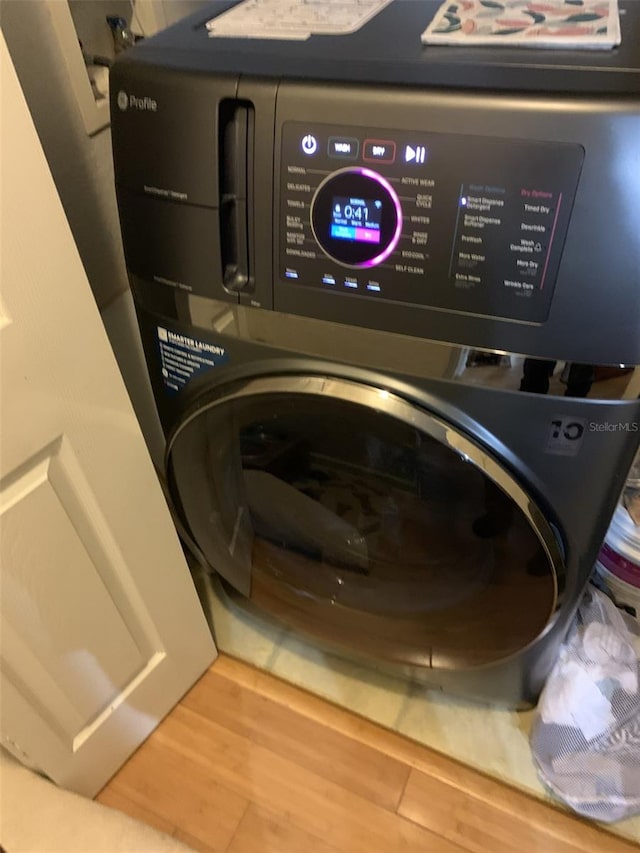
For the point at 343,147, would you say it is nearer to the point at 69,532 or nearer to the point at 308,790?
the point at 69,532

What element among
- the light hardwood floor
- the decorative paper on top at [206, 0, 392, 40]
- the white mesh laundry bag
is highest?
the decorative paper on top at [206, 0, 392, 40]

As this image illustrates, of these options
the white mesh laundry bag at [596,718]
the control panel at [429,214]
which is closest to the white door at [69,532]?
the control panel at [429,214]

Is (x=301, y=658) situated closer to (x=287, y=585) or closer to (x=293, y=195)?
(x=287, y=585)

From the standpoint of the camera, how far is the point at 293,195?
0.60 m

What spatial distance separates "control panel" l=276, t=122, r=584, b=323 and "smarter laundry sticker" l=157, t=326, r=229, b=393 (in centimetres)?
17

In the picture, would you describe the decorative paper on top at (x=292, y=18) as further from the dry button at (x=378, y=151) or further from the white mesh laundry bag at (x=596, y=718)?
the white mesh laundry bag at (x=596, y=718)

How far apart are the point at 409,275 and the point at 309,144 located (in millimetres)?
137

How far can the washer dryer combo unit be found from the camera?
0.53 m

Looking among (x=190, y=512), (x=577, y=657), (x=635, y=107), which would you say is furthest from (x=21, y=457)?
(x=577, y=657)

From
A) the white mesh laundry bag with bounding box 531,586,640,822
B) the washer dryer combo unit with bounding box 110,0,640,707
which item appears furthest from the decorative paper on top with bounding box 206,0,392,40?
the white mesh laundry bag with bounding box 531,586,640,822

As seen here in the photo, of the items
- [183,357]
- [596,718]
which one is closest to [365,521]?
[183,357]

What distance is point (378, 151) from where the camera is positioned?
1.83ft

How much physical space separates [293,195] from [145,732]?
35.7 inches

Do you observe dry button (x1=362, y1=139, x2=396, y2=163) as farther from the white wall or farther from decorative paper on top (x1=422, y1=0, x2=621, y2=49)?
the white wall
